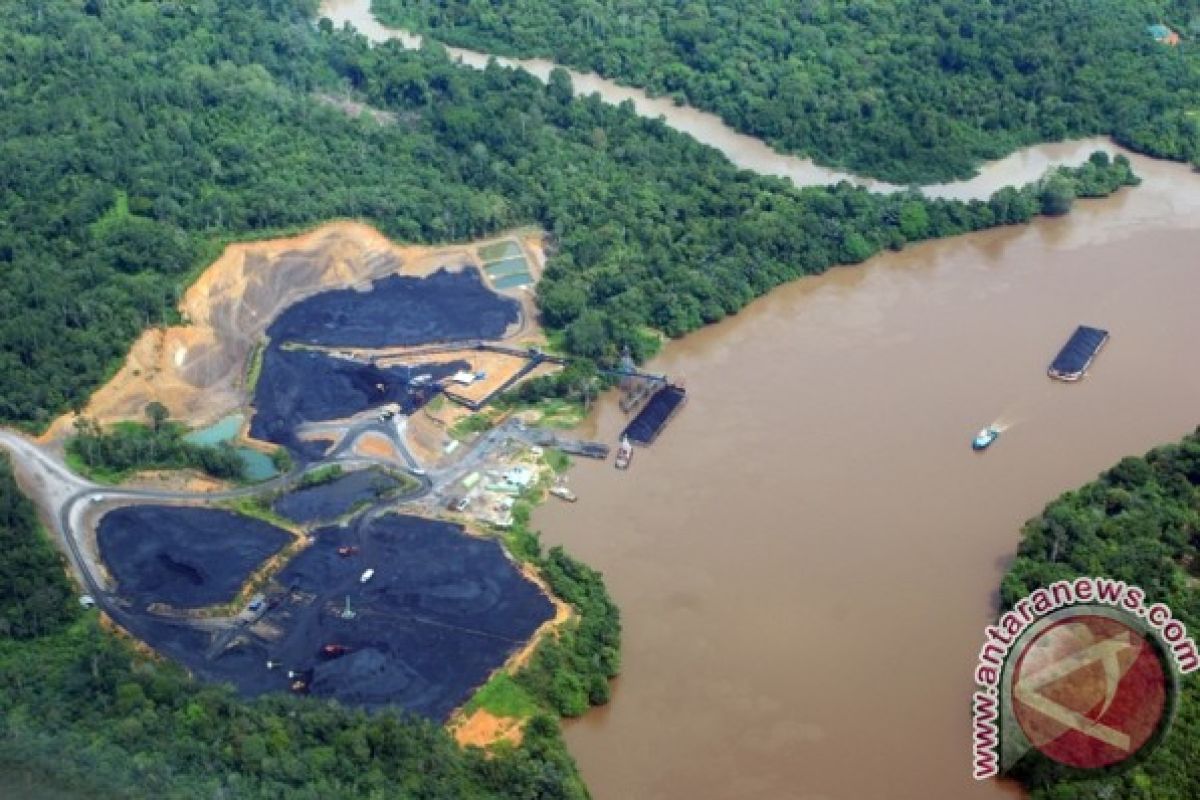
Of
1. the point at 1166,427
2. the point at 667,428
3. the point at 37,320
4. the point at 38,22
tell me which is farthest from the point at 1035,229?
the point at 38,22

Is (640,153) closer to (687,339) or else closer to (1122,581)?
(687,339)

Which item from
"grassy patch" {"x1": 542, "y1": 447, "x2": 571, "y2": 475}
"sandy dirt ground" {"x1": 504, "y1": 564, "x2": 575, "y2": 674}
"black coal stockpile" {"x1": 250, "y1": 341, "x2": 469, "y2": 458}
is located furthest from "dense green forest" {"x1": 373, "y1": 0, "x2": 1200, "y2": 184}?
"sandy dirt ground" {"x1": 504, "y1": 564, "x2": 575, "y2": 674}

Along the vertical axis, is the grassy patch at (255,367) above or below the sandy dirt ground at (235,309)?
below

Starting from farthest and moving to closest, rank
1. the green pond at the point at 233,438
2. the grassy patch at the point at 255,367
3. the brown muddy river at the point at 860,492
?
the grassy patch at the point at 255,367 → the green pond at the point at 233,438 → the brown muddy river at the point at 860,492

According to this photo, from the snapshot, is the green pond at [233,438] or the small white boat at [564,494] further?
the green pond at [233,438]

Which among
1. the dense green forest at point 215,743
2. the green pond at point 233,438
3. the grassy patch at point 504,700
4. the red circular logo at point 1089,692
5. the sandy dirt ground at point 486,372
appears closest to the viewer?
the dense green forest at point 215,743

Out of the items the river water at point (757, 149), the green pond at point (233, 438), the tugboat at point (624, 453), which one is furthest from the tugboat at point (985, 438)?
the green pond at point (233, 438)

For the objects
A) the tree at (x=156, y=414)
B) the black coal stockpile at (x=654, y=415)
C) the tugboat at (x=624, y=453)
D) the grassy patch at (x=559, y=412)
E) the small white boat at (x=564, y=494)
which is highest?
the black coal stockpile at (x=654, y=415)

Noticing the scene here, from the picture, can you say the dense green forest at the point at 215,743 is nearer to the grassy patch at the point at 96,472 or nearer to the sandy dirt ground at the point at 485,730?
the sandy dirt ground at the point at 485,730

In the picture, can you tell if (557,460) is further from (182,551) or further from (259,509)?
(182,551)
